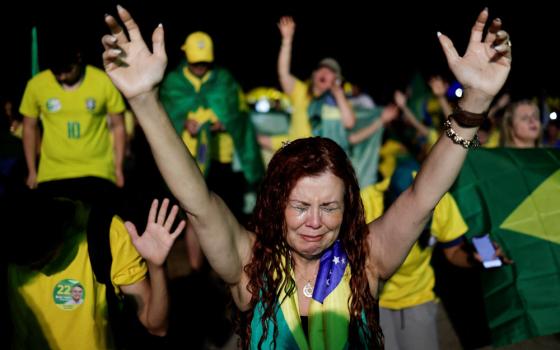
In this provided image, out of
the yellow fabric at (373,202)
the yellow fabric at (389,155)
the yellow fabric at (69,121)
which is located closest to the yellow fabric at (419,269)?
the yellow fabric at (373,202)

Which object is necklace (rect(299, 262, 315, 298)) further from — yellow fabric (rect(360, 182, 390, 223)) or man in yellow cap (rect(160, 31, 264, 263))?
man in yellow cap (rect(160, 31, 264, 263))

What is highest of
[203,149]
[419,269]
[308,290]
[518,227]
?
[203,149]

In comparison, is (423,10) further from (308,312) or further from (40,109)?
(308,312)

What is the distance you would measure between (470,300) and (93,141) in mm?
3580

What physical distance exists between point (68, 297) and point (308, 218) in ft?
3.65

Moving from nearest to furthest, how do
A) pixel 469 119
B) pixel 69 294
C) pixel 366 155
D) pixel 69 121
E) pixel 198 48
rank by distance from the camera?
1. pixel 469 119
2. pixel 69 294
3. pixel 69 121
4. pixel 198 48
5. pixel 366 155

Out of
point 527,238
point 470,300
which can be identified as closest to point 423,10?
point 470,300

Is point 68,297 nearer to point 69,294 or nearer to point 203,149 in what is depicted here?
point 69,294

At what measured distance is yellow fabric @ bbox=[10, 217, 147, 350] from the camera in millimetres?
2328

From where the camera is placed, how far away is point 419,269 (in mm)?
3232

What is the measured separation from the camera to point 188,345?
4145mm

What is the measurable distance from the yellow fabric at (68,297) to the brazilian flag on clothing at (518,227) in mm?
2209

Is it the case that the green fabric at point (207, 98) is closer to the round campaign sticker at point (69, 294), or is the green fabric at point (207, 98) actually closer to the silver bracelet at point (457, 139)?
the round campaign sticker at point (69, 294)

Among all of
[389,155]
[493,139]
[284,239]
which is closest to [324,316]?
[284,239]
